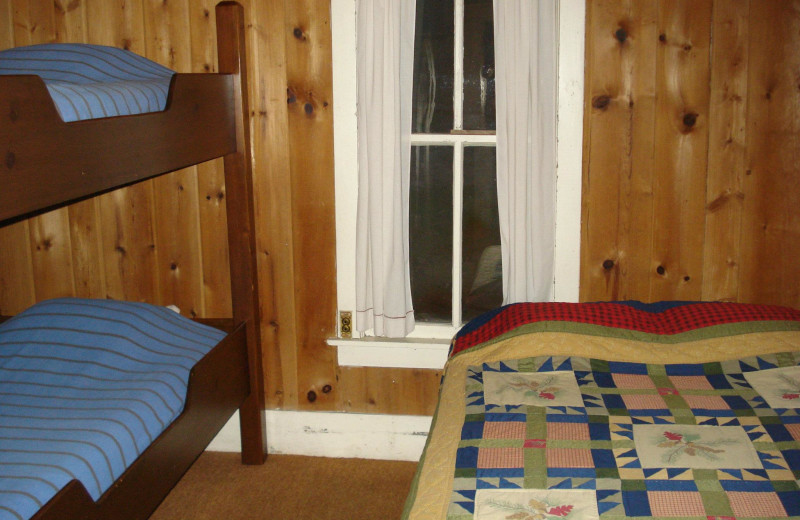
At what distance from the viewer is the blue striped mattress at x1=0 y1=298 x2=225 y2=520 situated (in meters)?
1.47

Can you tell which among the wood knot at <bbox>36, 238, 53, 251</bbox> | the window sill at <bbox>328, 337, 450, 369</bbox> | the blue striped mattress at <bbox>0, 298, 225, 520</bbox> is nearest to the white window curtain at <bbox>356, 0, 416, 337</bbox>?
the window sill at <bbox>328, 337, 450, 369</bbox>

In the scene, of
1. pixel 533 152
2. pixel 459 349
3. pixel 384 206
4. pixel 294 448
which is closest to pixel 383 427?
pixel 294 448

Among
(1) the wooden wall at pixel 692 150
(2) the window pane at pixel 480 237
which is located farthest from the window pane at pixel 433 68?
(1) the wooden wall at pixel 692 150

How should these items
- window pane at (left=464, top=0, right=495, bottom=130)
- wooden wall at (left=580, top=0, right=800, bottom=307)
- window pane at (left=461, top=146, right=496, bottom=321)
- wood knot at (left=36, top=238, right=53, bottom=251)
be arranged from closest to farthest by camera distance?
wooden wall at (left=580, top=0, right=800, bottom=307) < window pane at (left=464, top=0, right=495, bottom=130) < window pane at (left=461, top=146, right=496, bottom=321) < wood knot at (left=36, top=238, right=53, bottom=251)

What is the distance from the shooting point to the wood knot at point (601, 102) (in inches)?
93.4

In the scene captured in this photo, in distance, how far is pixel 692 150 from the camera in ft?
7.77

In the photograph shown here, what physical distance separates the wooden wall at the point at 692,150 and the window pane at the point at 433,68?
0.44 meters

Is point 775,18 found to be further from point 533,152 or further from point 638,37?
point 533,152

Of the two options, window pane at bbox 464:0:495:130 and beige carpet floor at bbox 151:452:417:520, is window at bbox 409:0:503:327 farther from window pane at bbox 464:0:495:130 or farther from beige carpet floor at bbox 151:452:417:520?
beige carpet floor at bbox 151:452:417:520

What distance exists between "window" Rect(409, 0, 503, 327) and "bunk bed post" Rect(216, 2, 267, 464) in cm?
55

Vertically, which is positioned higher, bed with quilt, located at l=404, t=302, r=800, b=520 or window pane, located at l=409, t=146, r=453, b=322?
window pane, located at l=409, t=146, r=453, b=322

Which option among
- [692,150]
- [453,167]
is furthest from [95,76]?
[692,150]

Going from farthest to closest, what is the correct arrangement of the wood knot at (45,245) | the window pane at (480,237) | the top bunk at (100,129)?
the wood knot at (45,245)
the window pane at (480,237)
the top bunk at (100,129)

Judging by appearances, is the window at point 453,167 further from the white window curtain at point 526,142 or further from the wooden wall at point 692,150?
the wooden wall at point 692,150
